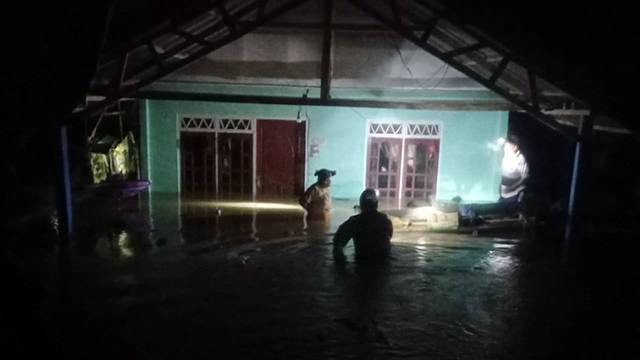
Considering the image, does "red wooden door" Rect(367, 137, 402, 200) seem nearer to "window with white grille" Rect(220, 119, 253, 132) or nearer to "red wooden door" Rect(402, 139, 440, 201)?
"red wooden door" Rect(402, 139, 440, 201)

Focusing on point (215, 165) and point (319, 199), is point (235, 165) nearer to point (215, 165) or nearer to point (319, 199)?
point (215, 165)

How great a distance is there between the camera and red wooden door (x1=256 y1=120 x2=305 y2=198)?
1426cm

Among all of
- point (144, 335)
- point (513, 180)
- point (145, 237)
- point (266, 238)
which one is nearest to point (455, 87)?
point (513, 180)

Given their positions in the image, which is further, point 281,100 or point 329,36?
point 281,100

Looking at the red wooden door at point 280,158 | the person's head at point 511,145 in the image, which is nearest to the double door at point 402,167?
the person's head at point 511,145

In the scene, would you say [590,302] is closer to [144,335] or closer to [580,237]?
[580,237]

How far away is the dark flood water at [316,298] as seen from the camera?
5.55 metres

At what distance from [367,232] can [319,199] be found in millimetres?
3174

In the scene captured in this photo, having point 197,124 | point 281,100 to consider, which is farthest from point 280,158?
point 281,100

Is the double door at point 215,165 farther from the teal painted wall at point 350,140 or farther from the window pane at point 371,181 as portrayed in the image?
the window pane at point 371,181

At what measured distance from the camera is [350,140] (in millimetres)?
14242

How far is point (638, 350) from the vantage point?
5.70 metres

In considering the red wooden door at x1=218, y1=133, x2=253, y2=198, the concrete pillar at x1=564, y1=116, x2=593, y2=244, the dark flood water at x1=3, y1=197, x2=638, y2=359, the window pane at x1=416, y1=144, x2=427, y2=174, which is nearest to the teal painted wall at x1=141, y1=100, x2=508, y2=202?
the window pane at x1=416, y1=144, x2=427, y2=174

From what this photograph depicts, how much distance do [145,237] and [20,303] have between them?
17.5 ft
